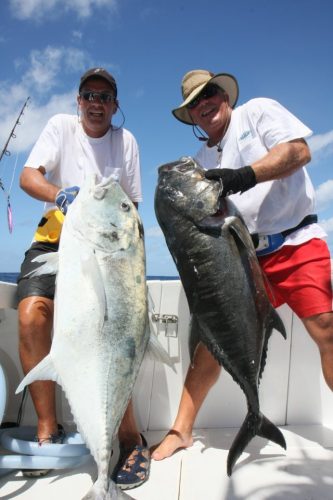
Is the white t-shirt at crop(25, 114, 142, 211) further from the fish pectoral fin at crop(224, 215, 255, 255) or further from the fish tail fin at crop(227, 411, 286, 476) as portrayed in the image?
the fish tail fin at crop(227, 411, 286, 476)

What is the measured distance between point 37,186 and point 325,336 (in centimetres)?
214

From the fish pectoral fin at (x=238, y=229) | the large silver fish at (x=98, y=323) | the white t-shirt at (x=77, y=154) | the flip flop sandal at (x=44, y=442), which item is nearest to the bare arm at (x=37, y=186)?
the white t-shirt at (x=77, y=154)

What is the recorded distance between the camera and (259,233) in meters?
3.00

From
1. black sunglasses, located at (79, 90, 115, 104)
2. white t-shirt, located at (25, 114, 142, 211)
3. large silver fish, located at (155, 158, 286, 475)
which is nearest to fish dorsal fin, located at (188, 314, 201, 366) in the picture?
large silver fish, located at (155, 158, 286, 475)

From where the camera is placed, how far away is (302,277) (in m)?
2.86

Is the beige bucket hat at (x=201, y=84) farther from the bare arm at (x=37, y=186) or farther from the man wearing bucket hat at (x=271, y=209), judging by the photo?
the bare arm at (x=37, y=186)

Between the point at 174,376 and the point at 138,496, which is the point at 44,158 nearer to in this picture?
the point at 174,376

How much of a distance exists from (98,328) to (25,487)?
1211 millimetres

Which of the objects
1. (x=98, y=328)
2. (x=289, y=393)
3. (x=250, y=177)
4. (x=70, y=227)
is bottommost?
(x=289, y=393)

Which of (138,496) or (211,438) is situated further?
(211,438)

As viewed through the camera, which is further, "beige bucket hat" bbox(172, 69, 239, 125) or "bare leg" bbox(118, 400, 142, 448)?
"beige bucket hat" bbox(172, 69, 239, 125)

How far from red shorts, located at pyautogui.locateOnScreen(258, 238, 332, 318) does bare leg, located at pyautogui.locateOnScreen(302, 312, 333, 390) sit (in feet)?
0.15

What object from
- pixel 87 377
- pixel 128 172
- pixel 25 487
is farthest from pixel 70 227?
pixel 25 487

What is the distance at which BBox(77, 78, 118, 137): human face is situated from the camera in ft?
10.2
